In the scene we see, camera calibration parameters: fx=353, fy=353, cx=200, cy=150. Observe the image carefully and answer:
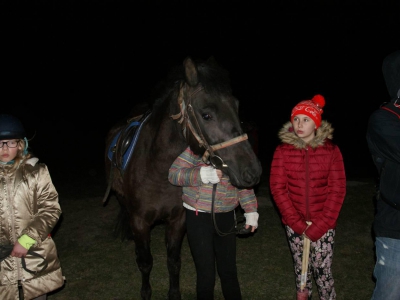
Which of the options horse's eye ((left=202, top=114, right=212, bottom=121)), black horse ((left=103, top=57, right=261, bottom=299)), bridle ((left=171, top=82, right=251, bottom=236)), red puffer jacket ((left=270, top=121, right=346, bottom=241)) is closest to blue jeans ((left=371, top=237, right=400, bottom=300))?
red puffer jacket ((left=270, top=121, right=346, bottom=241))

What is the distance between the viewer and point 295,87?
94.2 feet

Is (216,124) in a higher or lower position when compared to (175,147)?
higher

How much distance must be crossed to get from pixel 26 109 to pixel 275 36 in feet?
71.7

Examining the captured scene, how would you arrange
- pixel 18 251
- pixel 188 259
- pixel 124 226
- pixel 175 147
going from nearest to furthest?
pixel 18 251 → pixel 175 147 → pixel 188 259 → pixel 124 226

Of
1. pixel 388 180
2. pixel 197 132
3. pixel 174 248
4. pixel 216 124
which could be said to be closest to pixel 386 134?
pixel 388 180

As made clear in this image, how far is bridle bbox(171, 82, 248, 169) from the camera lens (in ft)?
8.05

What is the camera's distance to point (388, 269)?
205 cm

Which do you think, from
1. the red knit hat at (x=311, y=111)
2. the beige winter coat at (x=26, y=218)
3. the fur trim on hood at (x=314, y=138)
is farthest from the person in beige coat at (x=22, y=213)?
the red knit hat at (x=311, y=111)

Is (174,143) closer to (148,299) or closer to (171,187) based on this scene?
(171,187)

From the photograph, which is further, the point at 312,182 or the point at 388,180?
the point at 312,182

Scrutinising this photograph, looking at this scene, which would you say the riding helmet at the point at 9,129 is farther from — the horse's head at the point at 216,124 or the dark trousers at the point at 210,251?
the dark trousers at the point at 210,251

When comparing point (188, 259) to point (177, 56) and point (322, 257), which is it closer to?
point (322, 257)

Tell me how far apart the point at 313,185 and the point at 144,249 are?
1801 millimetres

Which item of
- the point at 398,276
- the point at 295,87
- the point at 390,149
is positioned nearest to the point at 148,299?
the point at 398,276
